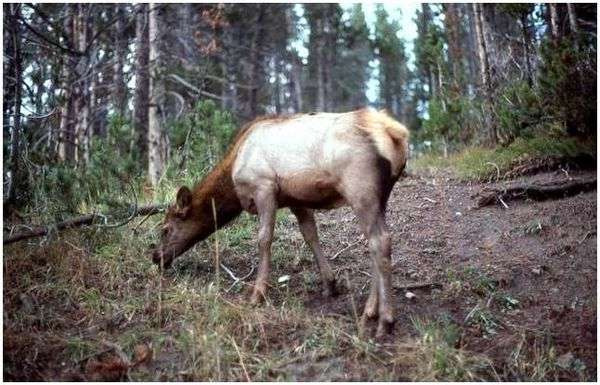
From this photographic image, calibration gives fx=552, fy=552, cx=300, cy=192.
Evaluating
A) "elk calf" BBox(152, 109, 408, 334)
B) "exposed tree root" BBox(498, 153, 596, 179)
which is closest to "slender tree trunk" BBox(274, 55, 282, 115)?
"exposed tree root" BBox(498, 153, 596, 179)

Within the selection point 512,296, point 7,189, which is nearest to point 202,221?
point 7,189

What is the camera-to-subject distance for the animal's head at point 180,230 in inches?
223

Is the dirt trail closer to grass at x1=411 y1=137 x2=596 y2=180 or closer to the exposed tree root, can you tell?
the exposed tree root

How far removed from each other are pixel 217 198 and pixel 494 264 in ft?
9.40

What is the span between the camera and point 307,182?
471 centimetres

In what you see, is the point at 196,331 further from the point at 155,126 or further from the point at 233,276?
the point at 155,126

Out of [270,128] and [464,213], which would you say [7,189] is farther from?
[464,213]

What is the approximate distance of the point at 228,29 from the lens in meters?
21.8

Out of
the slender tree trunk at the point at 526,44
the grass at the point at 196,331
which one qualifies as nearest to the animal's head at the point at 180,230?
the grass at the point at 196,331

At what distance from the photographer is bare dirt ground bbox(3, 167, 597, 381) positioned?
379 centimetres

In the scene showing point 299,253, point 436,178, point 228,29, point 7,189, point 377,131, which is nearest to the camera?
point 377,131

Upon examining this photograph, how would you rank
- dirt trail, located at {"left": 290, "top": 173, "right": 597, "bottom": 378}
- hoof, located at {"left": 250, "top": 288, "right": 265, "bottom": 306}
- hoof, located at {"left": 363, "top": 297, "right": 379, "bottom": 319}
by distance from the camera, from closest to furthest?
dirt trail, located at {"left": 290, "top": 173, "right": 597, "bottom": 378} → hoof, located at {"left": 363, "top": 297, "right": 379, "bottom": 319} → hoof, located at {"left": 250, "top": 288, "right": 265, "bottom": 306}

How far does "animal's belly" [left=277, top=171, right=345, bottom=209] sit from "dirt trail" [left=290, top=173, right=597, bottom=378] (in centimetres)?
93

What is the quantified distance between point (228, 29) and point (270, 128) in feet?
58.6
